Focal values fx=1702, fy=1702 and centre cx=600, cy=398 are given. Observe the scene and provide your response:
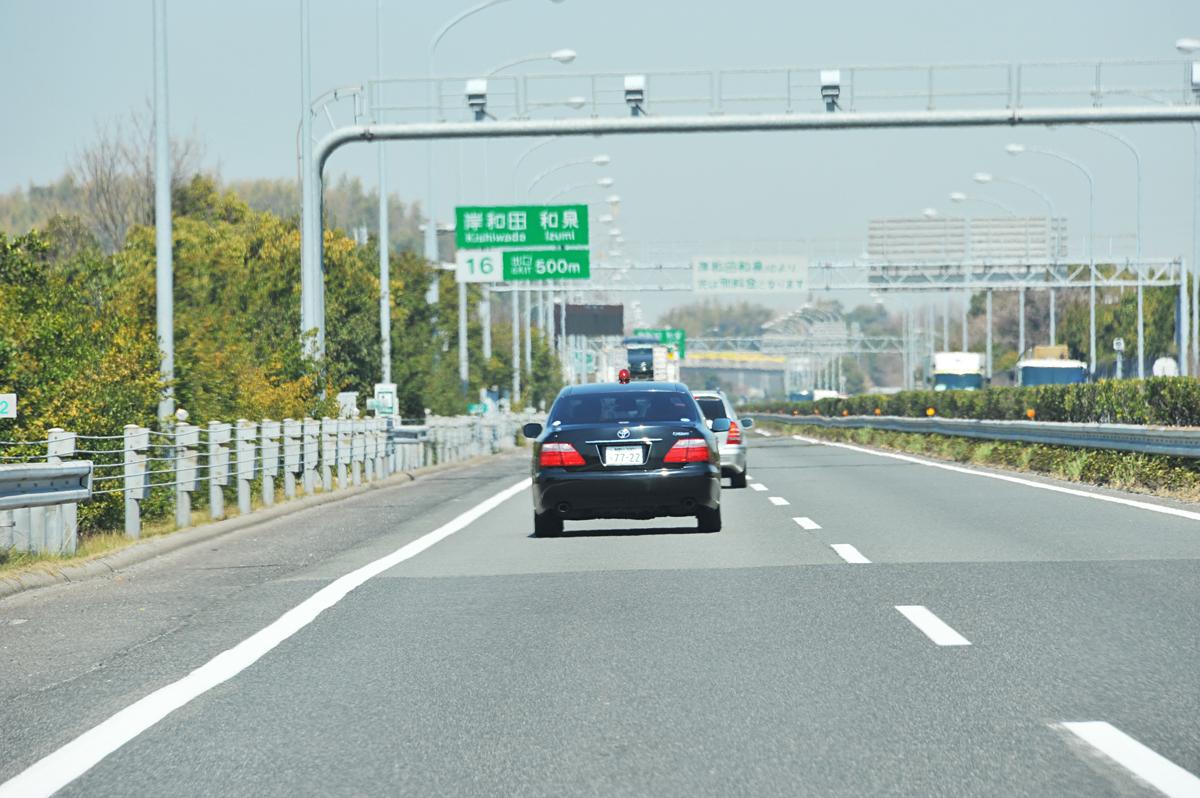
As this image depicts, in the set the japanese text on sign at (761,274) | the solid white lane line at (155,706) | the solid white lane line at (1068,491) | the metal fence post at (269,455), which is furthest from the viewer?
the japanese text on sign at (761,274)

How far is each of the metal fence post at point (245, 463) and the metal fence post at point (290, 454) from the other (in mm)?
1949

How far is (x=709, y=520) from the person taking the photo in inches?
621

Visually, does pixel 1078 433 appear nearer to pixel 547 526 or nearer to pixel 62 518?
pixel 547 526

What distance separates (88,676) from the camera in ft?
26.6

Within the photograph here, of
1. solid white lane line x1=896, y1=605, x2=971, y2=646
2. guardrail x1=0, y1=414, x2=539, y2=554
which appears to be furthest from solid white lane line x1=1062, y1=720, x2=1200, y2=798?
guardrail x1=0, y1=414, x2=539, y2=554

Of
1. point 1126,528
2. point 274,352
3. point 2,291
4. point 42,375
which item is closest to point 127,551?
point 42,375

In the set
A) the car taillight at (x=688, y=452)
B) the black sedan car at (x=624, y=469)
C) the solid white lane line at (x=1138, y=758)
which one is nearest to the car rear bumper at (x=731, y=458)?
the black sedan car at (x=624, y=469)

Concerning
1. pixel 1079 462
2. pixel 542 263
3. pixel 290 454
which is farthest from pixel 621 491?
pixel 542 263

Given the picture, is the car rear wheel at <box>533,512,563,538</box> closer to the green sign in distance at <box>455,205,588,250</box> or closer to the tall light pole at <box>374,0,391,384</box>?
the tall light pole at <box>374,0,391,384</box>

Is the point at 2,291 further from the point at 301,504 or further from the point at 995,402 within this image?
the point at 995,402

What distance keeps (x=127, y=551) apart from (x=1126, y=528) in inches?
345

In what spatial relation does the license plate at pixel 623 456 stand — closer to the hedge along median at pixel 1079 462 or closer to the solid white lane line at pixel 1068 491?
the solid white lane line at pixel 1068 491

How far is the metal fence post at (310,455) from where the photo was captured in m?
23.1

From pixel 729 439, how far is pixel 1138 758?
60.2ft
